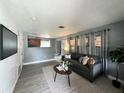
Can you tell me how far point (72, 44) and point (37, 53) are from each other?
2.88 m

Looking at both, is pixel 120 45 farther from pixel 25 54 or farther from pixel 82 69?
pixel 25 54

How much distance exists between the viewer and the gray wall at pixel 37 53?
5168 mm

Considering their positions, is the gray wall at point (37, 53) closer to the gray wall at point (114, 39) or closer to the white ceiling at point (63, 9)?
the white ceiling at point (63, 9)

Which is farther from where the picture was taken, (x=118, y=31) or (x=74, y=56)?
(x=74, y=56)

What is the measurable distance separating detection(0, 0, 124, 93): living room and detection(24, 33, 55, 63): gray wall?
949mm

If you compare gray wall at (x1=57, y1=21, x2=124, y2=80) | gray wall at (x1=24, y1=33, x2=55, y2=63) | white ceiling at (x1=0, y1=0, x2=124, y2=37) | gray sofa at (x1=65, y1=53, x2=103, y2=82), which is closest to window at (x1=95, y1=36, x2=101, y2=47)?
gray wall at (x1=57, y1=21, x2=124, y2=80)

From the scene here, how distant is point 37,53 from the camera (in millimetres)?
5684

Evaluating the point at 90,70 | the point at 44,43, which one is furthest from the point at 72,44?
the point at 90,70

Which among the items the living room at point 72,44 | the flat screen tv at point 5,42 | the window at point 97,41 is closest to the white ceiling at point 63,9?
the living room at point 72,44

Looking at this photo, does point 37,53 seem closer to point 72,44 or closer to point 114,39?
point 72,44

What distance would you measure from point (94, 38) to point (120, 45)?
1074mm

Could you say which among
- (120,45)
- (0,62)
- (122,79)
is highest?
(120,45)

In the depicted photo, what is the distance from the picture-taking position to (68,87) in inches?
90.7

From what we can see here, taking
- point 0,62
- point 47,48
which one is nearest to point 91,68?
point 0,62
